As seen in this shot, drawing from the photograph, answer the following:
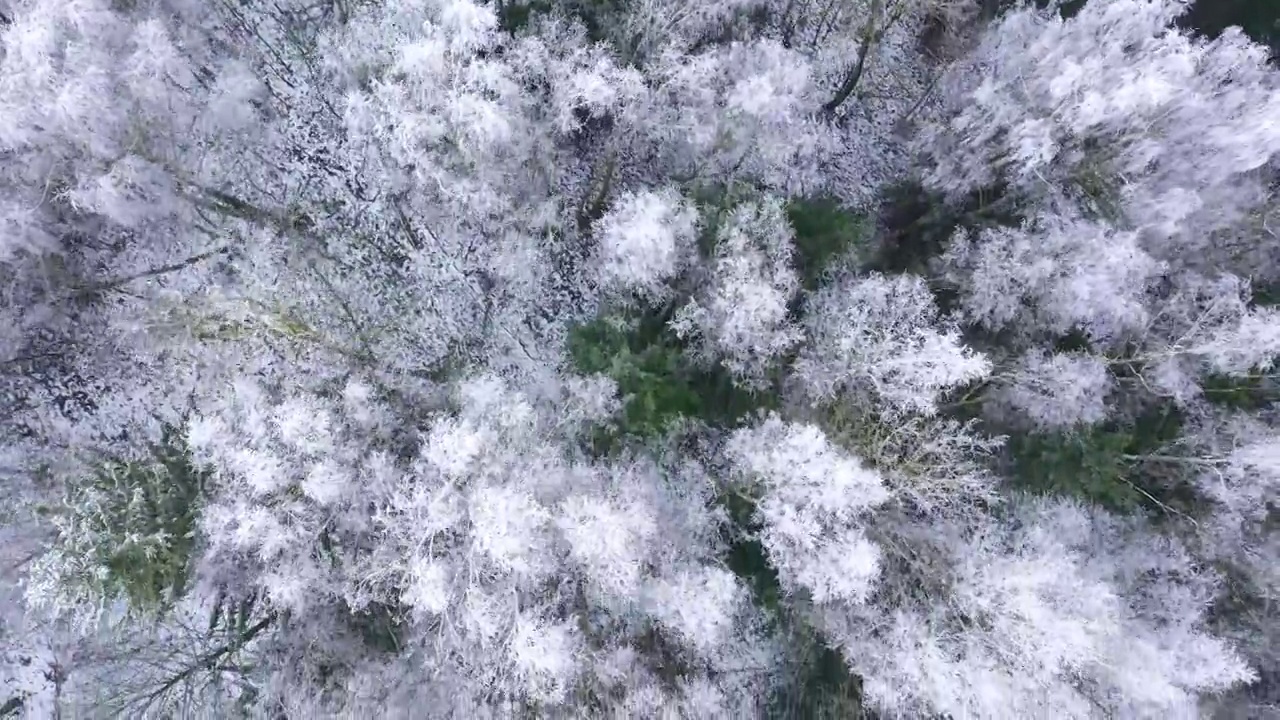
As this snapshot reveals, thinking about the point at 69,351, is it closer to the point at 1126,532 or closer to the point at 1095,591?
the point at 1095,591

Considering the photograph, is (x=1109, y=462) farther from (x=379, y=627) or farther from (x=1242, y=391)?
(x=379, y=627)

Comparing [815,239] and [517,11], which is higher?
[517,11]

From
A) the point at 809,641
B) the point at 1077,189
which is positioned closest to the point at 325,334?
the point at 809,641

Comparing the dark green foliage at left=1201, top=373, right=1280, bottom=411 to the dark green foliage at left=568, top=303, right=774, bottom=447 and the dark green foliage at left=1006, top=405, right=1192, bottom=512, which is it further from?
the dark green foliage at left=568, top=303, right=774, bottom=447

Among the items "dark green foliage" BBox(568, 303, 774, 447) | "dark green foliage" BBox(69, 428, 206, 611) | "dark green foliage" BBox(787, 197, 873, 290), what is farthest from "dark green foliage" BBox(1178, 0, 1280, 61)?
"dark green foliage" BBox(69, 428, 206, 611)

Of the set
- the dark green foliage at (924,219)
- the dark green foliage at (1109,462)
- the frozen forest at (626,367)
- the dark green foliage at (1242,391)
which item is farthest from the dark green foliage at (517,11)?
the dark green foliage at (1242,391)

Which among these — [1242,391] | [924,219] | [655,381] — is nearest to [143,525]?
[655,381]
